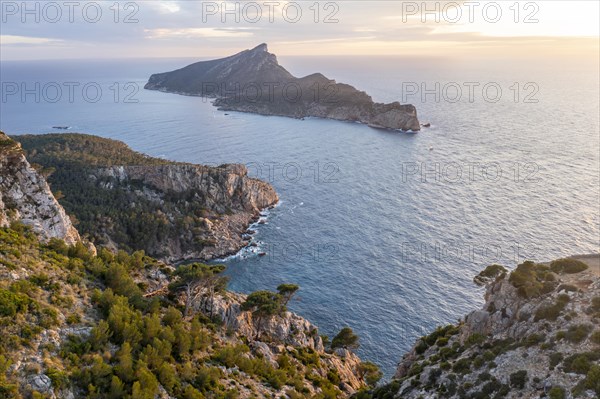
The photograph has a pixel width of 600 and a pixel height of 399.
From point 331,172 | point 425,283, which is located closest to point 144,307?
point 425,283

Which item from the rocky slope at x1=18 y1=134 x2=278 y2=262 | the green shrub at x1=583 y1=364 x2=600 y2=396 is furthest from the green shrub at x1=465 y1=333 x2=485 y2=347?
the rocky slope at x1=18 y1=134 x2=278 y2=262

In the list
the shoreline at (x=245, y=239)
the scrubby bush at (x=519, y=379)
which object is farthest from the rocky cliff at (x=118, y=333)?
the shoreline at (x=245, y=239)

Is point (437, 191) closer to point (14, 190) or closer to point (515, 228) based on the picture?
point (515, 228)

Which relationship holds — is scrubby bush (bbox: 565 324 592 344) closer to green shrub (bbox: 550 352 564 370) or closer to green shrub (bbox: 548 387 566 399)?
green shrub (bbox: 550 352 564 370)

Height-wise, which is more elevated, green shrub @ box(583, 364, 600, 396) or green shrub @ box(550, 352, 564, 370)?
green shrub @ box(583, 364, 600, 396)

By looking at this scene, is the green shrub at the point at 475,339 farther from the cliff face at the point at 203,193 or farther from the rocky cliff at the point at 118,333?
the cliff face at the point at 203,193

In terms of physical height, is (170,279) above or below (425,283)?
above
